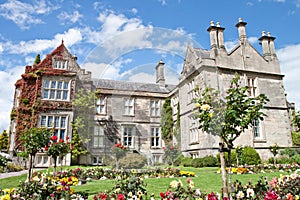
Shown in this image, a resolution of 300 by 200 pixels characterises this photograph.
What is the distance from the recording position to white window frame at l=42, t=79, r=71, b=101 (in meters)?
17.2

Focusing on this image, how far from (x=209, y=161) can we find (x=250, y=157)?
2883 millimetres

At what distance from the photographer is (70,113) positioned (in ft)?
55.9

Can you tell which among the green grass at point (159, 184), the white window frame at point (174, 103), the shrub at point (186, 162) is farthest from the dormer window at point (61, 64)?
the shrub at point (186, 162)

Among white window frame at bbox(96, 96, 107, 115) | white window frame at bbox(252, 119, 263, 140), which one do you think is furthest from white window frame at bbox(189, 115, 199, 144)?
white window frame at bbox(96, 96, 107, 115)

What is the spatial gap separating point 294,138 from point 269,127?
276 inches

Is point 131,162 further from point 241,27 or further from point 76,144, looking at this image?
point 241,27

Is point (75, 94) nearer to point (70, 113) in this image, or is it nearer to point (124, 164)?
point (70, 113)

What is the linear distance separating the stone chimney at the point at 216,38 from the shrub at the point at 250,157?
21.0 ft

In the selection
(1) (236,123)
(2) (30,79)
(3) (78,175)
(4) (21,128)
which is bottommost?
(3) (78,175)

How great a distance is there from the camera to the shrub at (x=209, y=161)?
1331 cm

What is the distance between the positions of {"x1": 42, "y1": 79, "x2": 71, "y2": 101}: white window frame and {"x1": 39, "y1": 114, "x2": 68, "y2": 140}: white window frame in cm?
135

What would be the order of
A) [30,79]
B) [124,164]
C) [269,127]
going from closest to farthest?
[124,164] < [269,127] < [30,79]

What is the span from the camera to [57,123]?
16.7 m

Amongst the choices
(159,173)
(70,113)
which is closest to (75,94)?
(70,113)
